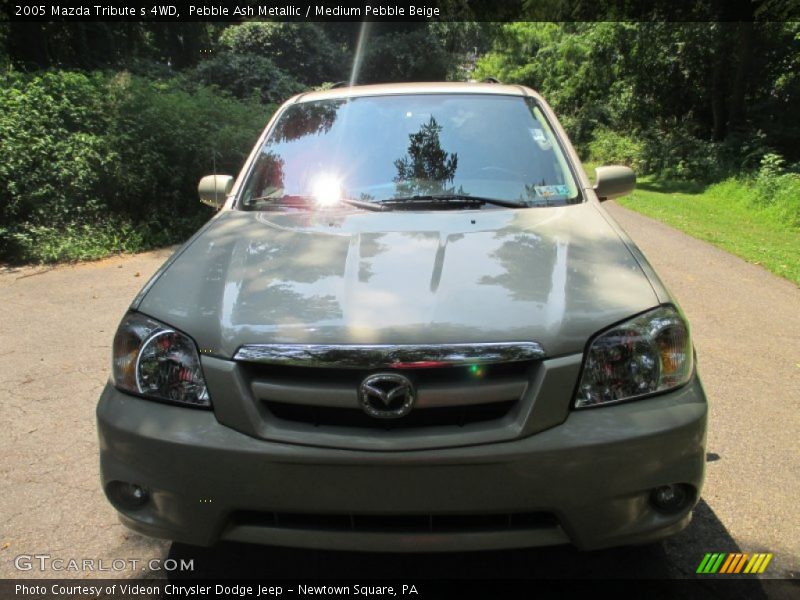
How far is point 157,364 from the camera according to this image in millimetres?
2201

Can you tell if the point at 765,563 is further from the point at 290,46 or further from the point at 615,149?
the point at 290,46

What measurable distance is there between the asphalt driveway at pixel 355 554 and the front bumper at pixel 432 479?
56cm

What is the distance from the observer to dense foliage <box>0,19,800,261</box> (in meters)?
8.00

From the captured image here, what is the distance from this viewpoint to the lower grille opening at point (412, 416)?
6.62 ft

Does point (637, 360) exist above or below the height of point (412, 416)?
above

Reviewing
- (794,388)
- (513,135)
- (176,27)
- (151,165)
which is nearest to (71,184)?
(151,165)

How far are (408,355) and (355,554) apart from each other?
1089mm

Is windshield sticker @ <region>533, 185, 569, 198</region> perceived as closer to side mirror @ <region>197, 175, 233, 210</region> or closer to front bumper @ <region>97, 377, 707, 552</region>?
front bumper @ <region>97, 377, 707, 552</region>

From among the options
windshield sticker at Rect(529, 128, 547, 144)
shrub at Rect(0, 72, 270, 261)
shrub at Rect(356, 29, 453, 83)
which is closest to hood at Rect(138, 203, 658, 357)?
windshield sticker at Rect(529, 128, 547, 144)

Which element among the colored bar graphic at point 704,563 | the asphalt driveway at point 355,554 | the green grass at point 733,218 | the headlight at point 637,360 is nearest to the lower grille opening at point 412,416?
the headlight at point 637,360

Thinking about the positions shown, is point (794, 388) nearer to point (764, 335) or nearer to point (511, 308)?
point (764, 335)

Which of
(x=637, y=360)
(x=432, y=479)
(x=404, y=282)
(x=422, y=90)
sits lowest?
(x=432, y=479)

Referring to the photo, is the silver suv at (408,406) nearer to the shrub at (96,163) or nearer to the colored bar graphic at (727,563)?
the colored bar graphic at (727,563)

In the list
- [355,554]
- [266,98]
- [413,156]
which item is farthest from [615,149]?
[355,554]
